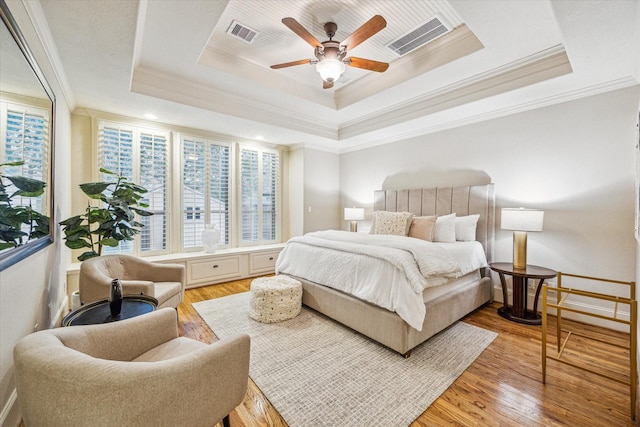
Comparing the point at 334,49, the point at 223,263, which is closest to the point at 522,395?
the point at 334,49

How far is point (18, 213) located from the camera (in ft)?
4.67

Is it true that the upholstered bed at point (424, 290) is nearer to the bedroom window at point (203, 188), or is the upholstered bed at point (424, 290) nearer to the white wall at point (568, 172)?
the white wall at point (568, 172)

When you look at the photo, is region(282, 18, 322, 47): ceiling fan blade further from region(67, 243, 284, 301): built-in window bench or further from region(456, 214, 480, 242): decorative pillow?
region(67, 243, 284, 301): built-in window bench

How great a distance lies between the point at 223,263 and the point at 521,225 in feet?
13.4

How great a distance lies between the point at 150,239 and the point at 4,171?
3.10m

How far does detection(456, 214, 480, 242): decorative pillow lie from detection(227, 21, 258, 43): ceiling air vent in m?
3.28

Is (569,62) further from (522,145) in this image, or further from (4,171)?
(4,171)

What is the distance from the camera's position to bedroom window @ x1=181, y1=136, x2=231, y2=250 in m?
4.34

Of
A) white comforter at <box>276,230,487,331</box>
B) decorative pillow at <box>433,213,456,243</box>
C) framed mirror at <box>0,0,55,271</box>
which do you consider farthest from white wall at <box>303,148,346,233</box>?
framed mirror at <box>0,0,55,271</box>

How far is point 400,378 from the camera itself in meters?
1.93

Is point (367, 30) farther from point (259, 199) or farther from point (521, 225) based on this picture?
point (259, 199)

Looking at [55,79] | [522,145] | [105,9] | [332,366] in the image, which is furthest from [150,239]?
[522,145]

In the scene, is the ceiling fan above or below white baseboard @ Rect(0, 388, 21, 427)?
above

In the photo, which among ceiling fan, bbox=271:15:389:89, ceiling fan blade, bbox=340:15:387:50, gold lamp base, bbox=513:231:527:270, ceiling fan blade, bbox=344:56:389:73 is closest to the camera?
ceiling fan blade, bbox=340:15:387:50
